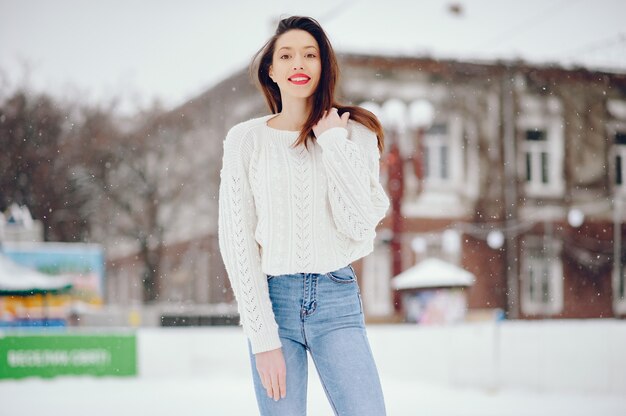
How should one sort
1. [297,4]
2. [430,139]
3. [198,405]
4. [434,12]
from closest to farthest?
[198,405], [297,4], [434,12], [430,139]

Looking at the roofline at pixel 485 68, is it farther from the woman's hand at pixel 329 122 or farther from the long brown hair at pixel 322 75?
the woman's hand at pixel 329 122

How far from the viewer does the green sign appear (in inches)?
383

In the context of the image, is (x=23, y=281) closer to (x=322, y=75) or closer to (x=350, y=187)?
(x=322, y=75)

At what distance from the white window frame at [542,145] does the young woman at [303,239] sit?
1605 cm

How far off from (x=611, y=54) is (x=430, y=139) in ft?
20.2

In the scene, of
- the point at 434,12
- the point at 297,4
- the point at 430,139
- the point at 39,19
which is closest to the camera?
the point at 297,4

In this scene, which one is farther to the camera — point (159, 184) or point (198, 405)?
point (159, 184)

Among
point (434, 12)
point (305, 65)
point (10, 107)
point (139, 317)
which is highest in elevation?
point (434, 12)

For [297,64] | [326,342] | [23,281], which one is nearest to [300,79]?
[297,64]

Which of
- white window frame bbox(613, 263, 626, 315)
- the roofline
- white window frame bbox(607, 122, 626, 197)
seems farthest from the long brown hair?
white window frame bbox(607, 122, 626, 197)

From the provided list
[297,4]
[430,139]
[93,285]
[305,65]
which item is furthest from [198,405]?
[430,139]

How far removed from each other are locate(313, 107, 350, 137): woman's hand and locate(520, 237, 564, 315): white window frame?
16220 millimetres

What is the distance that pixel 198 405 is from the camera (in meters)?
6.75

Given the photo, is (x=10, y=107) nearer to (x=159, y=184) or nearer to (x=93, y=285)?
(x=93, y=285)
